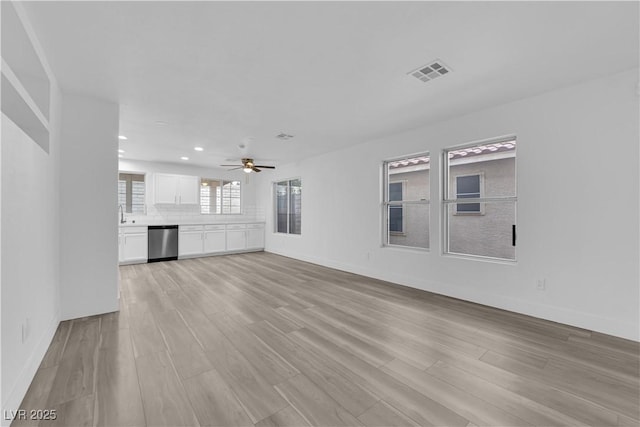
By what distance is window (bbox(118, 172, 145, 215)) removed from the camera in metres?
6.57

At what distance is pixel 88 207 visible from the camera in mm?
2949

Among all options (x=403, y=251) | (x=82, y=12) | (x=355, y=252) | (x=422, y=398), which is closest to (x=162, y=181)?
(x=355, y=252)

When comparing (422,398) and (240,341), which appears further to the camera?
(240,341)

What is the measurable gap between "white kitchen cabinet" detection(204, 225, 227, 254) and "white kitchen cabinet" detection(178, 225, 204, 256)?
0.42 feet

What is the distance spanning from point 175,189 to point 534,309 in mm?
7613

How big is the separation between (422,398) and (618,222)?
261 centimetres

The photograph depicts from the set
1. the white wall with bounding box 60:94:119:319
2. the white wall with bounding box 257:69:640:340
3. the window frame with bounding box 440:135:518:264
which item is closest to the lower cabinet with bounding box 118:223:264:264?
the white wall with bounding box 60:94:119:319

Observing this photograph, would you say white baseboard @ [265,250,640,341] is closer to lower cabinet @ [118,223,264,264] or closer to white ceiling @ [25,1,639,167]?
white ceiling @ [25,1,639,167]

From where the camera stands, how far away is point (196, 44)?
2076mm

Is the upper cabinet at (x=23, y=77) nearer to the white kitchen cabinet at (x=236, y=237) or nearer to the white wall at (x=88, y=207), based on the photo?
the white wall at (x=88, y=207)

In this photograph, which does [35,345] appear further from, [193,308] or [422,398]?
[422,398]

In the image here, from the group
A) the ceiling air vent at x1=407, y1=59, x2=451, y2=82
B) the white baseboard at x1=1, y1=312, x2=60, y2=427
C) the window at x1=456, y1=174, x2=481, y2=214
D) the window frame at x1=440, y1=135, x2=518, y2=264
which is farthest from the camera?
the window at x1=456, y1=174, x2=481, y2=214

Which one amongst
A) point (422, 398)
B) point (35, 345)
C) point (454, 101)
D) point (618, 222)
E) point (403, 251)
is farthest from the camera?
point (403, 251)

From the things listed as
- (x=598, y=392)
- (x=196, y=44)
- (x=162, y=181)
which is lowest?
(x=598, y=392)
